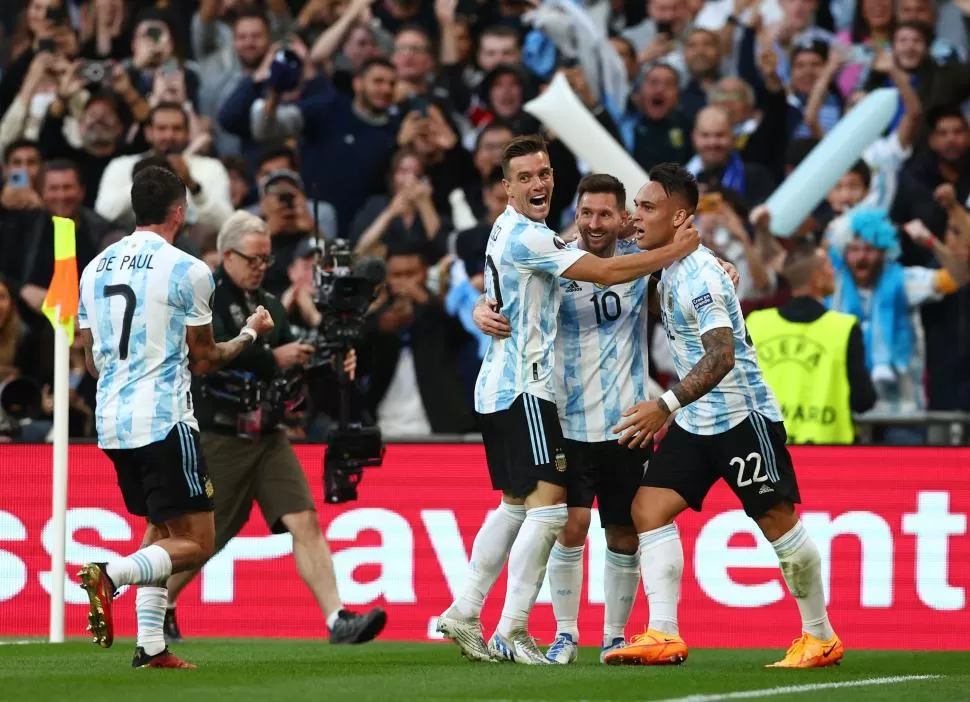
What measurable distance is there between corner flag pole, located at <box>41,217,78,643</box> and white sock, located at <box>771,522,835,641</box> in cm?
416

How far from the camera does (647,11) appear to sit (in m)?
17.3

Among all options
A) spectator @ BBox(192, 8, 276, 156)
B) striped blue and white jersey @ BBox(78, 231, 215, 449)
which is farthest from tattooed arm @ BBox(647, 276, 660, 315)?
spectator @ BBox(192, 8, 276, 156)

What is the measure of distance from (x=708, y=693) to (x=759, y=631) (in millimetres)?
3887

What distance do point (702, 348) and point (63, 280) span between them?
393 centimetres

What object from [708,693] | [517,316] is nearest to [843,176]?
[517,316]

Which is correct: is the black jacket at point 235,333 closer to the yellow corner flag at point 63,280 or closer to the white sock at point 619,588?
the yellow corner flag at point 63,280

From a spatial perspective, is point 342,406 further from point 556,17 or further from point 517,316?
point 556,17

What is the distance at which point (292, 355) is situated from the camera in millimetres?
10414

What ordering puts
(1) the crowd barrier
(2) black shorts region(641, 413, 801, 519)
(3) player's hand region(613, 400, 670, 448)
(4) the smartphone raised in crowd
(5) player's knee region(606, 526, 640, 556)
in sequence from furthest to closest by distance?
(4) the smartphone raised in crowd, (1) the crowd barrier, (5) player's knee region(606, 526, 640, 556), (2) black shorts region(641, 413, 801, 519), (3) player's hand region(613, 400, 670, 448)

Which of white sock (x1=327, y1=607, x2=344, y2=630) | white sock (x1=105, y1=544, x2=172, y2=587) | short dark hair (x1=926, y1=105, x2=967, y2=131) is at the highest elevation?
short dark hair (x1=926, y1=105, x2=967, y2=131)

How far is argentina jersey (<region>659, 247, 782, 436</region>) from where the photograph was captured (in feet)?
28.2

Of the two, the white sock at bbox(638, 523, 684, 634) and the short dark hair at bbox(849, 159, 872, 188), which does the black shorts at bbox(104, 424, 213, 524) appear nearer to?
the white sock at bbox(638, 523, 684, 634)

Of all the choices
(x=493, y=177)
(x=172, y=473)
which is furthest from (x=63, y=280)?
(x=493, y=177)

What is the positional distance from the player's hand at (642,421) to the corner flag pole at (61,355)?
3574 millimetres
